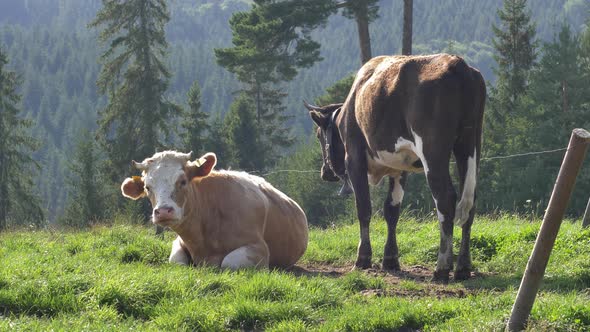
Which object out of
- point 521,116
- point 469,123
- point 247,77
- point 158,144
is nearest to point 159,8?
point 158,144

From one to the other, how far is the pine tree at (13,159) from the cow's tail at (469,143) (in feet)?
147

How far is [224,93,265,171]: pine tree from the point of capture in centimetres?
7369

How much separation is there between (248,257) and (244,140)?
6447 centimetres

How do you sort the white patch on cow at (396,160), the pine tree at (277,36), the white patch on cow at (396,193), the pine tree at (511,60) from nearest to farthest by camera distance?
1. the white patch on cow at (396,160)
2. the white patch on cow at (396,193)
3. the pine tree at (277,36)
4. the pine tree at (511,60)

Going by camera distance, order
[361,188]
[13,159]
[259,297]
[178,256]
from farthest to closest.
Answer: [13,159] → [361,188] → [178,256] → [259,297]

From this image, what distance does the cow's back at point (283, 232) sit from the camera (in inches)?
421

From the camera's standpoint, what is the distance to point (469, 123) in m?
9.49

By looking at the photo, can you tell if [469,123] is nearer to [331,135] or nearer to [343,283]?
[343,283]

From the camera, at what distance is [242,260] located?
9.52 metres

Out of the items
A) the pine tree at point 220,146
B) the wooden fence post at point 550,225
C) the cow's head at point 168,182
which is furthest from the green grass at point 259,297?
the pine tree at point 220,146

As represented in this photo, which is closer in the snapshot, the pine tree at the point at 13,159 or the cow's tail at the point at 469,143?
the cow's tail at the point at 469,143

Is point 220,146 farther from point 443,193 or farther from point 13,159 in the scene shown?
point 443,193

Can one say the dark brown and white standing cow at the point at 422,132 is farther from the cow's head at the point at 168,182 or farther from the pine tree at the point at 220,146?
the pine tree at the point at 220,146

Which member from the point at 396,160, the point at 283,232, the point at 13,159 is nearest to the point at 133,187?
the point at 283,232
